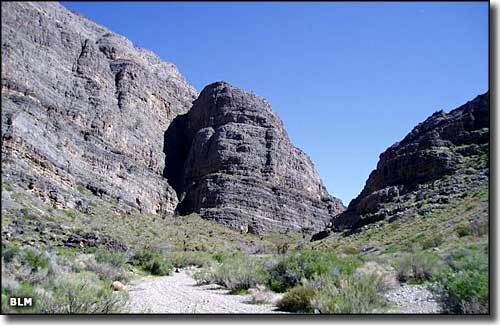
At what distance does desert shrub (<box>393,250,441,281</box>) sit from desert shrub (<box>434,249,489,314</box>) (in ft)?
4.11

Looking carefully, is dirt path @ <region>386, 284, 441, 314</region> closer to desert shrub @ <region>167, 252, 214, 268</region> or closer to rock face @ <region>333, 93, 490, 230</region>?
rock face @ <region>333, 93, 490, 230</region>

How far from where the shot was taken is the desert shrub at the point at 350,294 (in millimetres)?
6797

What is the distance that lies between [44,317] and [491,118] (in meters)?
7.56

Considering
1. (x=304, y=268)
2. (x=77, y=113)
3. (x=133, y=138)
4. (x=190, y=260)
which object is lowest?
(x=190, y=260)

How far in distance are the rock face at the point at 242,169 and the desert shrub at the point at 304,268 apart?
4907 cm

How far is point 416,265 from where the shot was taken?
9500 mm

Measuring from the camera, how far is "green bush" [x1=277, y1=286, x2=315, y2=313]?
8.09m

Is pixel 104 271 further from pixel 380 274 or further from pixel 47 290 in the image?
pixel 380 274

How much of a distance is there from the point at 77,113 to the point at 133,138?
1121 cm

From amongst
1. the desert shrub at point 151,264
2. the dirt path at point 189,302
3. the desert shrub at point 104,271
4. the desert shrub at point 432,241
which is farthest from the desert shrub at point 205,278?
the desert shrub at point 432,241

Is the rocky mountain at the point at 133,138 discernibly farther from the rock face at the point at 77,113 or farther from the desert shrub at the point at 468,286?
the desert shrub at the point at 468,286

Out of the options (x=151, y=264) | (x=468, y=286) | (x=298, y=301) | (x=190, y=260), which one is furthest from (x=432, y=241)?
(x=190, y=260)

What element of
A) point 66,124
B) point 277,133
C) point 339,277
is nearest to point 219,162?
point 277,133

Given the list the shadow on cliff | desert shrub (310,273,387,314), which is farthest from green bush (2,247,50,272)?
the shadow on cliff
